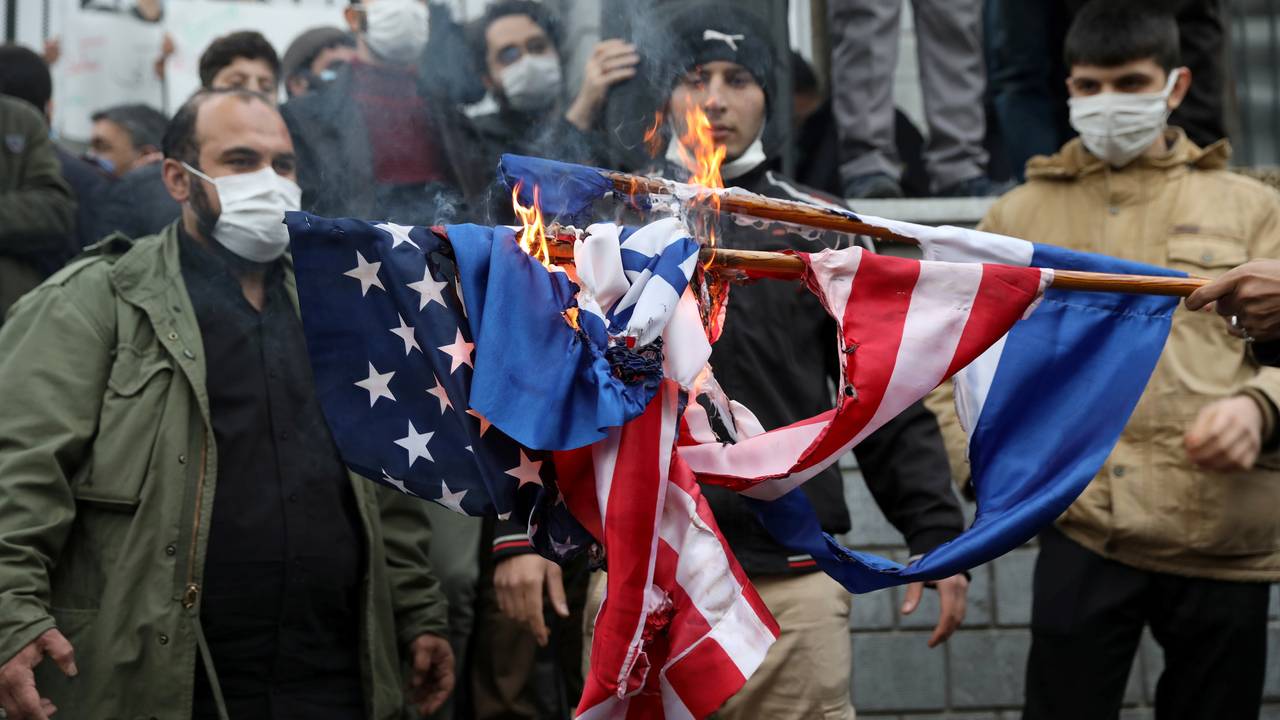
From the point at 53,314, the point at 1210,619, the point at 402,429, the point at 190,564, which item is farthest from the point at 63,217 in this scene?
the point at 1210,619

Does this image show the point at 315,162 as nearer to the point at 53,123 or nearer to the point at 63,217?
the point at 63,217

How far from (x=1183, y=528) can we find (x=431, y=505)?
2.66m

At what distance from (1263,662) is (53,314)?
3987 mm

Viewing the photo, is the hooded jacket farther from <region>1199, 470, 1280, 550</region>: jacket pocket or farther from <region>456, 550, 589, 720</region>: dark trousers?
<region>456, 550, 589, 720</region>: dark trousers

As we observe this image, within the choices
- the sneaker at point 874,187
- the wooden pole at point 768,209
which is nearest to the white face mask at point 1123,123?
the sneaker at point 874,187

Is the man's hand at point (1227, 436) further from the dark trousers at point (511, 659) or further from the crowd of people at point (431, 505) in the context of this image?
the dark trousers at point (511, 659)

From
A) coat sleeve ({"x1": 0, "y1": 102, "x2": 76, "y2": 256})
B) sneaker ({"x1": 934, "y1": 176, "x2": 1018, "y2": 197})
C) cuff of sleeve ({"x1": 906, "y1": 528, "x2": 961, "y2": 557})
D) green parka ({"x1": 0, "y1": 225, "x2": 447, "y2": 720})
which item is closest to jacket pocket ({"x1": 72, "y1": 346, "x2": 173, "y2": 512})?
green parka ({"x1": 0, "y1": 225, "x2": 447, "y2": 720})

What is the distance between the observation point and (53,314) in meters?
4.48

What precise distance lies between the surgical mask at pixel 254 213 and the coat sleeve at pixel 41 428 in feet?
1.53

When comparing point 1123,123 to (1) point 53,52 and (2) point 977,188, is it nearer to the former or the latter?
(2) point 977,188

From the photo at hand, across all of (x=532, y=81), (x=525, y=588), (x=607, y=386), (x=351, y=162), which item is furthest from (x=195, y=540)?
(x=532, y=81)

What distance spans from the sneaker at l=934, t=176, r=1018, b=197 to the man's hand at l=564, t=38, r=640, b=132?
2.00m

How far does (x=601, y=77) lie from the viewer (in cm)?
559

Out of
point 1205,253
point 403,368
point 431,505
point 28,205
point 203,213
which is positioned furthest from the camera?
point 28,205
